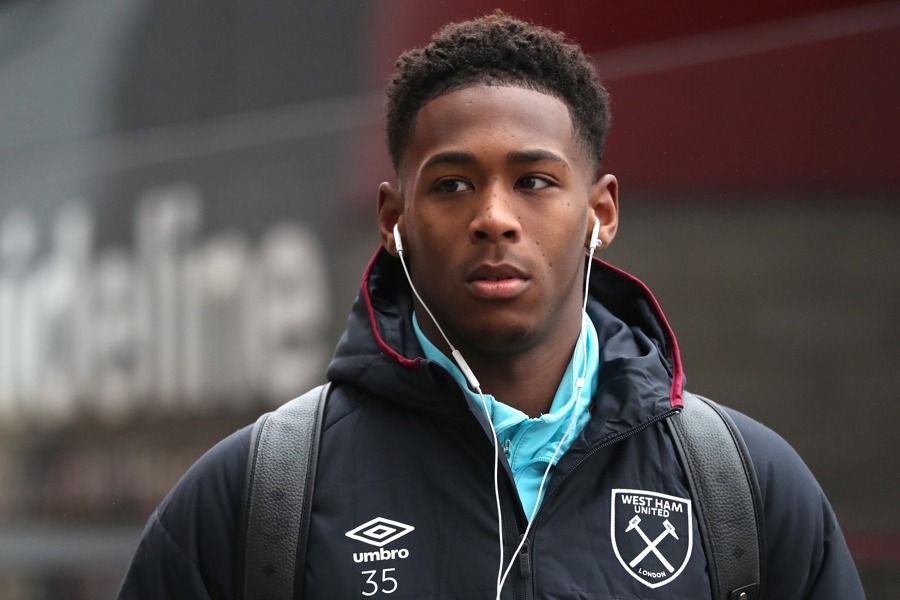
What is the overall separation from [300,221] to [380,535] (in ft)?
10.2

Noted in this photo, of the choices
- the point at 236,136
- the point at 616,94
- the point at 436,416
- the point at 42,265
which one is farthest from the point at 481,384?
the point at 42,265

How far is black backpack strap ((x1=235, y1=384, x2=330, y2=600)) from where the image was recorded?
2.15 meters

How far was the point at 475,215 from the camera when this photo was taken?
7.32 feet

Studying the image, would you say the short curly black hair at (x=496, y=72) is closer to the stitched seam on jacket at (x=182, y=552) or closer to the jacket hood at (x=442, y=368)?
the jacket hood at (x=442, y=368)

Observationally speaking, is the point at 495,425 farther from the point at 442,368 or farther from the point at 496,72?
the point at 496,72

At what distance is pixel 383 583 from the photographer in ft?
6.97

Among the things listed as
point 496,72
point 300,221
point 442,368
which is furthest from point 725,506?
point 300,221

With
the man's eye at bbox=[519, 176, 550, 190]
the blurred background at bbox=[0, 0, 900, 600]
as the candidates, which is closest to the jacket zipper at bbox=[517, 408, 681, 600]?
the man's eye at bbox=[519, 176, 550, 190]

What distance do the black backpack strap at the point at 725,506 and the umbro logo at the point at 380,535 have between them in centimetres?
49

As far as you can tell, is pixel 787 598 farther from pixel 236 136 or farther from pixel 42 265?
pixel 42 265

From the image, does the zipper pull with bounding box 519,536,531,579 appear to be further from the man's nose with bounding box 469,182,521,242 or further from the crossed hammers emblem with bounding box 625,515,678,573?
the man's nose with bounding box 469,182,521,242

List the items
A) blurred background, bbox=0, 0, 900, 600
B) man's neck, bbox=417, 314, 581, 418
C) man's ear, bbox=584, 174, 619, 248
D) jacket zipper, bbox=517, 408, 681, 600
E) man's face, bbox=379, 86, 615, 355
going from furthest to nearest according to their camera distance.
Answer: blurred background, bbox=0, 0, 900, 600 → man's ear, bbox=584, 174, 619, 248 → man's neck, bbox=417, 314, 581, 418 → man's face, bbox=379, 86, 615, 355 → jacket zipper, bbox=517, 408, 681, 600

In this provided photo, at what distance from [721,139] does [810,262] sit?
0.48 meters

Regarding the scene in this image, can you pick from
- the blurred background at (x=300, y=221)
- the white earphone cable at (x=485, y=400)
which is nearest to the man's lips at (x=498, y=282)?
the white earphone cable at (x=485, y=400)
